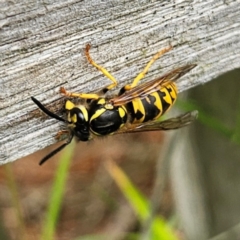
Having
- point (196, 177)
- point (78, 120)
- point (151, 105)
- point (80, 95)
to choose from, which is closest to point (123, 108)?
point (151, 105)

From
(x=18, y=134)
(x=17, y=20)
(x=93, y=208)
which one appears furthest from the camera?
(x=93, y=208)

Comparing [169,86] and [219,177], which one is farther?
[219,177]

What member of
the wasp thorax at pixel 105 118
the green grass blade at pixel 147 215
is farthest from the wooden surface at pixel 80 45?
the green grass blade at pixel 147 215

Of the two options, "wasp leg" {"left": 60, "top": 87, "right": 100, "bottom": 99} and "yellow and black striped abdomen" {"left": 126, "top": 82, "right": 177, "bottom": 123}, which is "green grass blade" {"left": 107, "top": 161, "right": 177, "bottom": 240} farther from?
"wasp leg" {"left": 60, "top": 87, "right": 100, "bottom": 99}

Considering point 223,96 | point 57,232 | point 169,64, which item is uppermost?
point 169,64

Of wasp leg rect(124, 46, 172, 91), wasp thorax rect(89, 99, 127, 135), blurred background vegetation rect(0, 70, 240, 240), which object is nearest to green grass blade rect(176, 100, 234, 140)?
blurred background vegetation rect(0, 70, 240, 240)

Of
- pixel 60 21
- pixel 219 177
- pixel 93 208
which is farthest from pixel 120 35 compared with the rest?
pixel 93 208

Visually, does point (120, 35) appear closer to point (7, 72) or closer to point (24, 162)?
point (7, 72)

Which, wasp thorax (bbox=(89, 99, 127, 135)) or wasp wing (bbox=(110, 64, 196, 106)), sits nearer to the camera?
wasp wing (bbox=(110, 64, 196, 106))
